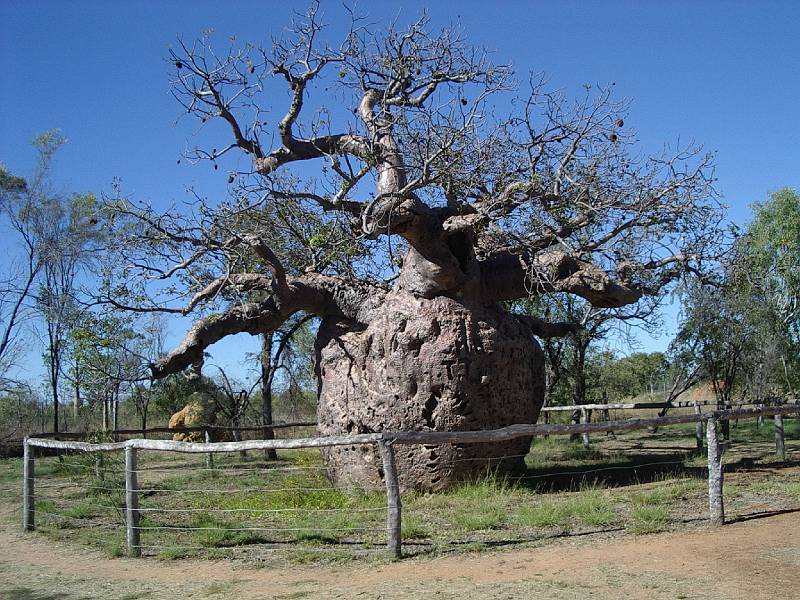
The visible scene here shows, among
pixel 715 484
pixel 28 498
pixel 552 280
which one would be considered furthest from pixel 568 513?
pixel 28 498

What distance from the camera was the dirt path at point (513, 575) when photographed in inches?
199

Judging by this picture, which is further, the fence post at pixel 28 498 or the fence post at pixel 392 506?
the fence post at pixel 28 498

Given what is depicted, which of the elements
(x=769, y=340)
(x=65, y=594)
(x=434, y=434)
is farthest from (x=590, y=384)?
(x=65, y=594)

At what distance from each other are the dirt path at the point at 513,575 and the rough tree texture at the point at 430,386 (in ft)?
9.14

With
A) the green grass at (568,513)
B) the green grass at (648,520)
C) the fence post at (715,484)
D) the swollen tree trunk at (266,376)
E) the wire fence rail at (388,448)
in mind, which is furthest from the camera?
the swollen tree trunk at (266,376)

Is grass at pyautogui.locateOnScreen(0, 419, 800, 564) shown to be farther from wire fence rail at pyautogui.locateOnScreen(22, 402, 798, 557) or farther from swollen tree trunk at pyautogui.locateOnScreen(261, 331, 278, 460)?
swollen tree trunk at pyautogui.locateOnScreen(261, 331, 278, 460)

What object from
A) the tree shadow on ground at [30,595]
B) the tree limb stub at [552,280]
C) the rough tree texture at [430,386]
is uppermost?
the tree limb stub at [552,280]

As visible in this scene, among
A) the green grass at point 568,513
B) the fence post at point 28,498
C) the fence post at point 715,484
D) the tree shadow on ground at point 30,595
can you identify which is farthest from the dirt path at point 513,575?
the fence post at point 28,498

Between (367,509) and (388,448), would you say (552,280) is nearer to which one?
(388,448)

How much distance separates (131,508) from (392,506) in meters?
2.58

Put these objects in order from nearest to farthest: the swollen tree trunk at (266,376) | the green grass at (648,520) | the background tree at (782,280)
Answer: the green grass at (648,520), the swollen tree trunk at (266,376), the background tree at (782,280)

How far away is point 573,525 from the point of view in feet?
22.8

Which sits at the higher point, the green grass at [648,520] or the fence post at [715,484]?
the fence post at [715,484]

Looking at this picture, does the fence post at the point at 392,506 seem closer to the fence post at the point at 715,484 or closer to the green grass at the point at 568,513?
the green grass at the point at 568,513
